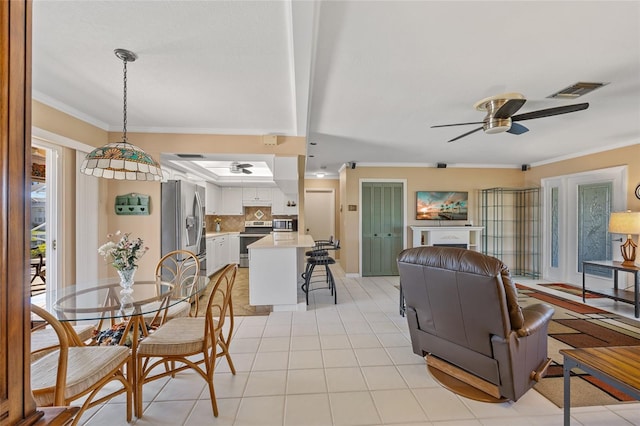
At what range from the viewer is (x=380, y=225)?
593 cm

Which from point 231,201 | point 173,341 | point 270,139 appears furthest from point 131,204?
point 231,201

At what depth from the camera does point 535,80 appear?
232cm

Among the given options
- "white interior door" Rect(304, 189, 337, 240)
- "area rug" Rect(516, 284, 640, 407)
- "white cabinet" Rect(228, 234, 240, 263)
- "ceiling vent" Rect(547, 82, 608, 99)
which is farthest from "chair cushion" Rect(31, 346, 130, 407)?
"white interior door" Rect(304, 189, 337, 240)

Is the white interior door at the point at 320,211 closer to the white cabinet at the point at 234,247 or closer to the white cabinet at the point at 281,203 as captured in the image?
the white cabinet at the point at 281,203

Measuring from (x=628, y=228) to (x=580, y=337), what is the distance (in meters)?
1.90

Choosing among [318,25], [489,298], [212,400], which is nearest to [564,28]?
[318,25]

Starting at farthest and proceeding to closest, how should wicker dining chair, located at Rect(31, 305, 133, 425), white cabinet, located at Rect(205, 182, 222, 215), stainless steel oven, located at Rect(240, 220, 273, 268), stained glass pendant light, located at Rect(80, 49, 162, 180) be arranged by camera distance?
stainless steel oven, located at Rect(240, 220, 273, 268), white cabinet, located at Rect(205, 182, 222, 215), stained glass pendant light, located at Rect(80, 49, 162, 180), wicker dining chair, located at Rect(31, 305, 133, 425)

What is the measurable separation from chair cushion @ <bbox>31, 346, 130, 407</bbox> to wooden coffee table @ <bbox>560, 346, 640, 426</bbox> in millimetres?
2513

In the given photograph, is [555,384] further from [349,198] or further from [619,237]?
[349,198]

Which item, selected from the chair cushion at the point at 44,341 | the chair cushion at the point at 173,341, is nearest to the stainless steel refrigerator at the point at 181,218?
the chair cushion at the point at 44,341

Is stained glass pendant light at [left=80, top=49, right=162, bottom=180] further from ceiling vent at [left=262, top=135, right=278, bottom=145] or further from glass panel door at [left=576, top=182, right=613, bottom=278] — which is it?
glass panel door at [left=576, top=182, right=613, bottom=278]

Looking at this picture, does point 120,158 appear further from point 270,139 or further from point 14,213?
point 270,139

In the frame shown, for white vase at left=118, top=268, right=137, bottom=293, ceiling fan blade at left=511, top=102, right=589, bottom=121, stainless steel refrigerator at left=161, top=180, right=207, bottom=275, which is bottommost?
white vase at left=118, top=268, right=137, bottom=293

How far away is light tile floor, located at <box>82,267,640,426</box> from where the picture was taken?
1.75m
